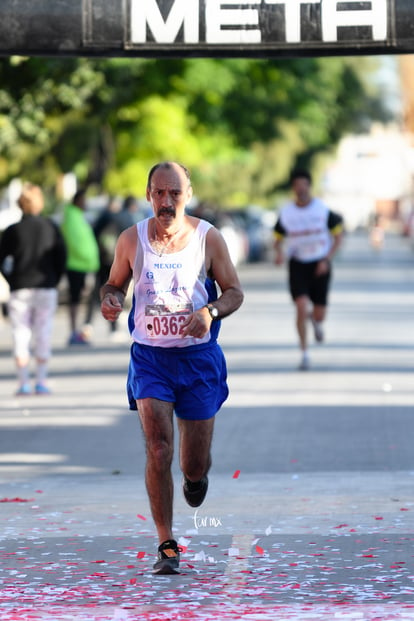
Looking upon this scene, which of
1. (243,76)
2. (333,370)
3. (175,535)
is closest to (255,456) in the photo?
(175,535)

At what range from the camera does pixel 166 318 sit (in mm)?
7086

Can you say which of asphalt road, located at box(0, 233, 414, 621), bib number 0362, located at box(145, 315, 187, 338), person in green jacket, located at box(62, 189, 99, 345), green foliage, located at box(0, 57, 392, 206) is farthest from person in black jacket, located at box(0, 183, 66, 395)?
bib number 0362, located at box(145, 315, 187, 338)

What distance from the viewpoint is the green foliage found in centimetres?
2552

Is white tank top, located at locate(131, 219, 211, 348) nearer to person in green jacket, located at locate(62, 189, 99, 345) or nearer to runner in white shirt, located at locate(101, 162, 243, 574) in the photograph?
runner in white shirt, located at locate(101, 162, 243, 574)

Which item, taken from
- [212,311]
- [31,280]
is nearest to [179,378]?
[212,311]

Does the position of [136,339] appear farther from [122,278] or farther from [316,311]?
[316,311]

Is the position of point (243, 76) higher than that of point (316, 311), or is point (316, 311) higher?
point (243, 76)

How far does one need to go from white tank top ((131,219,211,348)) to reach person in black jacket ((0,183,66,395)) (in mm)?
7456

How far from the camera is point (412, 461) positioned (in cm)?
1037

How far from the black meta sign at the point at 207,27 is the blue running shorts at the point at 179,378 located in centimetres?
308

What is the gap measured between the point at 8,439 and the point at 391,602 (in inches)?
229

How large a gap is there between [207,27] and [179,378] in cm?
321

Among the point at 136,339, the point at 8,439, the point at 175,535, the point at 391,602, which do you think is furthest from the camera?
the point at 8,439

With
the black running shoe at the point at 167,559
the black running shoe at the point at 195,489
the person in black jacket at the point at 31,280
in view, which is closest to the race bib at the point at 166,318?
the black running shoe at the point at 195,489
